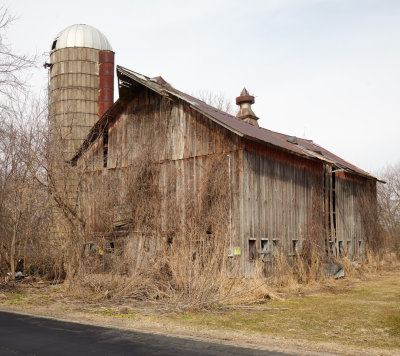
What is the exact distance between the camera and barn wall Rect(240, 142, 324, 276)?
50.1ft

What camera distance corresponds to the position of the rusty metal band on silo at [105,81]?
2467 cm

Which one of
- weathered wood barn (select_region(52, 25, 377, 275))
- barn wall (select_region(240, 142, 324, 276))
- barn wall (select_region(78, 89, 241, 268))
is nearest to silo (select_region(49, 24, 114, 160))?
weathered wood barn (select_region(52, 25, 377, 275))

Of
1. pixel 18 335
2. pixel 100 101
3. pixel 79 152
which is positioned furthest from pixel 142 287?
pixel 100 101

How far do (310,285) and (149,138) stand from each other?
7914 millimetres

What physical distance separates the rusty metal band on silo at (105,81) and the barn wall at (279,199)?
1150cm

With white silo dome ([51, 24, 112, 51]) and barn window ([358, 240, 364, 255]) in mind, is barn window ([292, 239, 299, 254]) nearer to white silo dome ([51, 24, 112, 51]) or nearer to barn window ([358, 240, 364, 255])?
barn window ([358, 240, 364, 255])

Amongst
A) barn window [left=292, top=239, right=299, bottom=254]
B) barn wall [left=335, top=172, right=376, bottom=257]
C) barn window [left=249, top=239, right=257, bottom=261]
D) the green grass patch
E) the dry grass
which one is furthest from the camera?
barn wall [left=335, top=172, right=376, bottom=257]

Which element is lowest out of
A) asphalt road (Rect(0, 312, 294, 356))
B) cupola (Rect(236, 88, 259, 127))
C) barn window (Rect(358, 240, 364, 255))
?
asphalt road (Rect(0, 312, 294, 356))

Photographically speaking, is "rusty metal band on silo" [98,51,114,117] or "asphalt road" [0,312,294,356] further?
"rusty metal band on silo" [98,51,114,117]

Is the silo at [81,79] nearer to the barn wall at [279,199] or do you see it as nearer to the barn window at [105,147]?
the barn window at [105,147]

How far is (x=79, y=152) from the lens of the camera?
18.9 meters

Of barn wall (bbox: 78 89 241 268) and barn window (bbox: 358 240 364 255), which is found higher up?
barn wall (bbox: 78 89 241 268)

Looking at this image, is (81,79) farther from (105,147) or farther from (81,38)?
(105,147)

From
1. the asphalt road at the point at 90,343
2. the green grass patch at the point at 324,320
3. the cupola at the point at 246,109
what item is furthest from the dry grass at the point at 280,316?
the cupola at the point at 246,109
